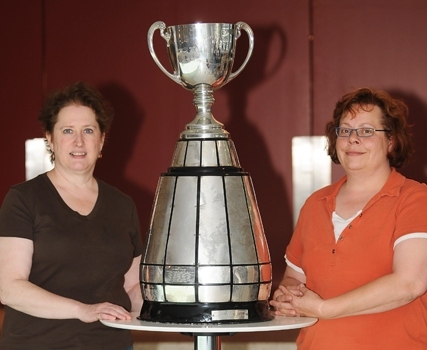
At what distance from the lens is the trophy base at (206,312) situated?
6.12 ft

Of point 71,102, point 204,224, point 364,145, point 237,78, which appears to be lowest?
point 204,224

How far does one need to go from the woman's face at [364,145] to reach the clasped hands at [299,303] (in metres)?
0.40

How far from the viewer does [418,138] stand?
4645 millimetres

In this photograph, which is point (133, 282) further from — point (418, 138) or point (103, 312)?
point (418, 138)

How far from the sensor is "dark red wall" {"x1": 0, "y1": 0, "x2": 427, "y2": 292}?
4723mm

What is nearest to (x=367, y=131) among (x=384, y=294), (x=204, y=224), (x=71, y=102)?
(x=384, y=294)

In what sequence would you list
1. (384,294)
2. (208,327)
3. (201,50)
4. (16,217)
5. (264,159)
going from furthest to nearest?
1. (264,159)
2. (16,217)
3. (384,294)
4. (201,50)
5. (208,327)

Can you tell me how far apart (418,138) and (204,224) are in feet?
9.85

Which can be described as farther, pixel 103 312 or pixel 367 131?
pixel 367 131

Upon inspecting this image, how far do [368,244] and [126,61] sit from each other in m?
2.88

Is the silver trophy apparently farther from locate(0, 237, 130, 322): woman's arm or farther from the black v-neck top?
the black v-neck top

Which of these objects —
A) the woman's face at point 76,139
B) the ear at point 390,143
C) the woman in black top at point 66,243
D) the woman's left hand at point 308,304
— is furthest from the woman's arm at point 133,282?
the ear at point 390,143

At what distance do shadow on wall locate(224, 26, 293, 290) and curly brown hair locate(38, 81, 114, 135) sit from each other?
7.73 ft

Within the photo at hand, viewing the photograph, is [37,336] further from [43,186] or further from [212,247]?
[212,247]
